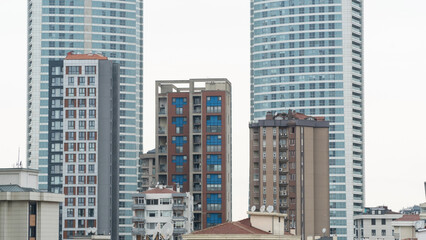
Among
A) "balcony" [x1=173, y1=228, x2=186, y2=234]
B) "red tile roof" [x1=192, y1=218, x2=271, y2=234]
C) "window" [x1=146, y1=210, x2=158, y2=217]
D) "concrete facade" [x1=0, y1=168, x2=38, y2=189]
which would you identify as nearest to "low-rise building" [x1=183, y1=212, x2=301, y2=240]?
"red tile roof" [x1=192, y1=218, x2=271, y2=234]

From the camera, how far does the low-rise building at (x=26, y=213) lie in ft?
418

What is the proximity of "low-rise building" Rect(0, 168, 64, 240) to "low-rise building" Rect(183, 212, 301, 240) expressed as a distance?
945 inches

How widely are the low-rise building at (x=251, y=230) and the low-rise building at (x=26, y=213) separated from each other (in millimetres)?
23994

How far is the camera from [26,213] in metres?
128

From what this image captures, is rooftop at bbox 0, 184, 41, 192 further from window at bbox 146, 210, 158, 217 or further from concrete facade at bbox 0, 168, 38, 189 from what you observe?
window at bbox 146, 210, 158, 217

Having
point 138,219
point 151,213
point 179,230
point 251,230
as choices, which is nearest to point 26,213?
point 251,230

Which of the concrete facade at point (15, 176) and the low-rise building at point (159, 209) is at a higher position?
the concrete facade at point (15, 176)

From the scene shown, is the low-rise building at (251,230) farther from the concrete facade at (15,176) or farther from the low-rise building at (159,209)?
the low-rise building at (159,209)

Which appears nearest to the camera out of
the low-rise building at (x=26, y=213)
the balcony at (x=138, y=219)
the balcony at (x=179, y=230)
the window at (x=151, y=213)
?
the low-rise building at (x=26, y=213)

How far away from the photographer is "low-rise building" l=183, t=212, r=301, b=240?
11094 cm

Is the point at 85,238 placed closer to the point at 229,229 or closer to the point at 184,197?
the point at 184,197

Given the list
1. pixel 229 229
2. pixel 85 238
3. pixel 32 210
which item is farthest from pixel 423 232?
pixel 85 238

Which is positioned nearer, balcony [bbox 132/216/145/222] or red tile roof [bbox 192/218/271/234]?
red tile roof [bbox 192/218/271/234]

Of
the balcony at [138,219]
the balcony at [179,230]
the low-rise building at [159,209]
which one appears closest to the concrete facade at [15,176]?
the low-rise building at [159,209]
